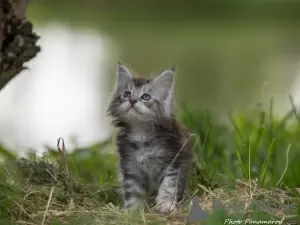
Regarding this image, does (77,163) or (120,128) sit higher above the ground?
(120,128)

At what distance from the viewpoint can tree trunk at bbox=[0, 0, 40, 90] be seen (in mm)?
5547

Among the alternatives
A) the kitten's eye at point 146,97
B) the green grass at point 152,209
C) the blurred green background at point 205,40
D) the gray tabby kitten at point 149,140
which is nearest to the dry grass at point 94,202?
the green grass at point 152,209

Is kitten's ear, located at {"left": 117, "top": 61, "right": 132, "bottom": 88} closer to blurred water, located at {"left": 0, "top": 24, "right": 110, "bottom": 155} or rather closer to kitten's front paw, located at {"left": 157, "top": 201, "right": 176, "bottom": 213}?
kitten's front paw, located at {"left": 157, "top": 201, "right": 176, "bottom": 213}

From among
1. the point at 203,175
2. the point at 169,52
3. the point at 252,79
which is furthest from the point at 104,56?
the point at 203,175

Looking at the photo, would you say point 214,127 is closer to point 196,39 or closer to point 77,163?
point 77,163

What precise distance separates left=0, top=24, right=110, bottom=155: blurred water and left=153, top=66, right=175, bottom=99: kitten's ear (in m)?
2.05

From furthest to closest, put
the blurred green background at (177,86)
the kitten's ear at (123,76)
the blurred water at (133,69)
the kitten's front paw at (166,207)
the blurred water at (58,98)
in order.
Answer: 1. the blurred water at (133,69)
2. the blurred water at (58,98)
3. the blurred green background at (177,86)
4. the kitten's ear at (123,76)
5. the kitten's front paw at (166,207)

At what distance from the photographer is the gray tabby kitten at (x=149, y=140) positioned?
496 cm

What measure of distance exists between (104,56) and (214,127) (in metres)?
6.26

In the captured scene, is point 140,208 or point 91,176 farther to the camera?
point 91,176

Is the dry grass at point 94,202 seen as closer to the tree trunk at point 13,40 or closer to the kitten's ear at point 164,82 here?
the kitten's ear at point 164,82

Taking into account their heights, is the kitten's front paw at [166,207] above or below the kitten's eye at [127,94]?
below

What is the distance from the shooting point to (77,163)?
6.66 m

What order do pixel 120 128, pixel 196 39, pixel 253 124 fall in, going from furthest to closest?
pixel 196 39 → pixel 253 124 → pixel 120 128
